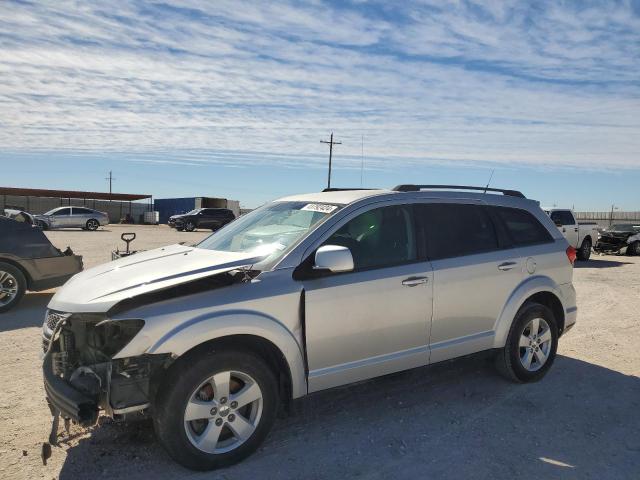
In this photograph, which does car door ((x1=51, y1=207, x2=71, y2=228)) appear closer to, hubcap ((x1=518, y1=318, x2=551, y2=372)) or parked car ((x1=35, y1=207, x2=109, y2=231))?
parked car ((x1=35, y1=207, x2=109, y2=231))

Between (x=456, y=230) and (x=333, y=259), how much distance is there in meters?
1.54

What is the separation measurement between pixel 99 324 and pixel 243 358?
2.87 ft

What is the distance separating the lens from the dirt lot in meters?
3.40

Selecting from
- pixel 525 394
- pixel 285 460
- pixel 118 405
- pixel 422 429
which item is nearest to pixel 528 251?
pixel 525 394

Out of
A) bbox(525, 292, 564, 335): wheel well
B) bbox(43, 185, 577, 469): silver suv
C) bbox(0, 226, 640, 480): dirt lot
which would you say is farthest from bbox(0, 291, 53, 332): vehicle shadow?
bbox(525, 292, 564, 335): wheel well

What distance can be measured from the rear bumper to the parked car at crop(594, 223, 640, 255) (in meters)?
21.8

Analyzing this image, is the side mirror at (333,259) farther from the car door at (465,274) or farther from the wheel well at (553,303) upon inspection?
the wheel well at (553,303)

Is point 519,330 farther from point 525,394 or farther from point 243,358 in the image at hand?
point 243,358

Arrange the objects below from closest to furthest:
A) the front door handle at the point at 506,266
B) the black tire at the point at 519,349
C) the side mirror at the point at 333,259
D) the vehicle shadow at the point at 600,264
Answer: the side mirror at the point at 333,259
the front door handle at the point at 506,266
the black tire at the point at 519,349
the vehicle shadow at the point at 600,264

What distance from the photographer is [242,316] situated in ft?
11.0

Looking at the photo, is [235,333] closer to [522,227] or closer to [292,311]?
[292,311]

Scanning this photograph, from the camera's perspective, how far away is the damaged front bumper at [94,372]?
3.08m

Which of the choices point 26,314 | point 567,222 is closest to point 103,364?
point 26,314

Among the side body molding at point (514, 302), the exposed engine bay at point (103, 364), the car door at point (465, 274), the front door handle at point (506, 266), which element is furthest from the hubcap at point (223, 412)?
the front door handle at point (506, 266)
